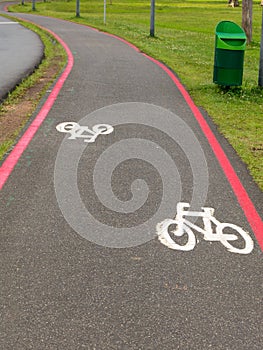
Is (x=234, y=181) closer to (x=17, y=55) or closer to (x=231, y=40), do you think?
(x=231, y=40)

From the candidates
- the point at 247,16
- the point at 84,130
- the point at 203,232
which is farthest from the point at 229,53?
the point at 247,16

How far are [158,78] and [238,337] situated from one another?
36.3 feet

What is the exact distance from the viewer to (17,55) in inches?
716

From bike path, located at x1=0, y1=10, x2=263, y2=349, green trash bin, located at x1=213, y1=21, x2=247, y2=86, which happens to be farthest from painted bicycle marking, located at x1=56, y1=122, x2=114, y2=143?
green trash bin, located at x1=213, y1=21, x2=247, y2=86

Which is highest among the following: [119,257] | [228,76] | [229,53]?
[229,53]

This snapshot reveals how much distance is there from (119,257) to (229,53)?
780cm

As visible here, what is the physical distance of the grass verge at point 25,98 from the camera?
847 centimetres

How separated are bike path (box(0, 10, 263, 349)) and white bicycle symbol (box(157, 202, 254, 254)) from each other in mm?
75

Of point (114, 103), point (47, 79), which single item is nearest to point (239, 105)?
point (114, 103)

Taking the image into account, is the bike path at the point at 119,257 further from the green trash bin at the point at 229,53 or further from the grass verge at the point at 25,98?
the green trash bin at the point at 229,53

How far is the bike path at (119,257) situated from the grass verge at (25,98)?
1.45 feet

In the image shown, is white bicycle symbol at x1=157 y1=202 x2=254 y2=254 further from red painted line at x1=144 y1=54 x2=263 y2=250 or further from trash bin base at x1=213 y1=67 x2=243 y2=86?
trash bin base at x1=213 y1=67 x2=243 y2=86

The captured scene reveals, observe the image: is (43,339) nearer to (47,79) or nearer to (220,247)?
(220,247)

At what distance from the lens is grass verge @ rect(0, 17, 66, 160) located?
847cm
